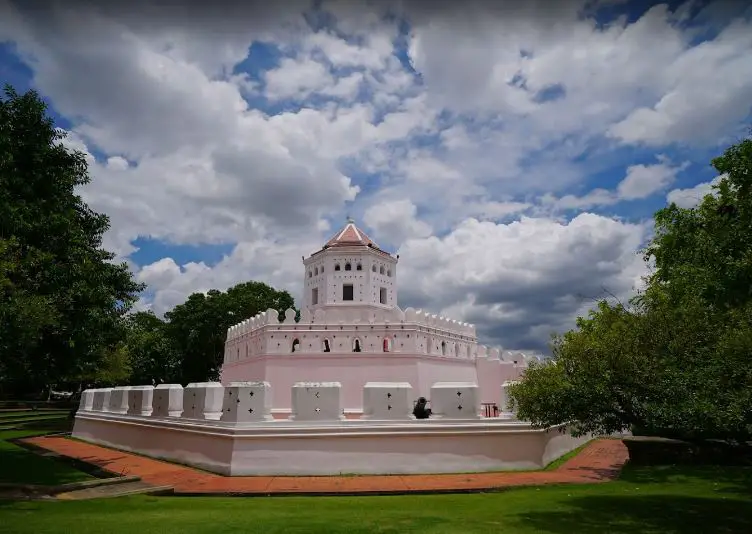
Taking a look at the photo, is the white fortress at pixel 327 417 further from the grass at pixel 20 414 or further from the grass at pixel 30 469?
the grass at pixel 20 414

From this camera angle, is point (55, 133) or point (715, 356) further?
point (55, 133)

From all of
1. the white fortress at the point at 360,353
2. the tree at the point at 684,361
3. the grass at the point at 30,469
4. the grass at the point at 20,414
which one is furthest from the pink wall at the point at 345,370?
the grass at the point at 20,414

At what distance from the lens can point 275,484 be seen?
1055cm

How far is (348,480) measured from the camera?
36.1 feet

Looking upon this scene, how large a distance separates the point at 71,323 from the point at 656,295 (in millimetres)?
15901

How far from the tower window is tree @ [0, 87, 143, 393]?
66.1ft

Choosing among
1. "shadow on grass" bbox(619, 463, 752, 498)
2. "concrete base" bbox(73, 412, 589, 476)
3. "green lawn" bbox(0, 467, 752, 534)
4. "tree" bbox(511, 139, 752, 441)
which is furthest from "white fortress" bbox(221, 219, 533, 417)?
"tree" bbox(511, 139, 752, 441)

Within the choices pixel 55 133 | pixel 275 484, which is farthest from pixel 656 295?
pixel 55 133

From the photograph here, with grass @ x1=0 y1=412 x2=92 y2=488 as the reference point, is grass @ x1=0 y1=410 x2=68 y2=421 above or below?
above

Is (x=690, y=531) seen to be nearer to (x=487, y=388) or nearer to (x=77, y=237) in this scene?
(x=77, y=237)

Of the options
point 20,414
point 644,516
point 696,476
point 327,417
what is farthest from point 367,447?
point 20,414

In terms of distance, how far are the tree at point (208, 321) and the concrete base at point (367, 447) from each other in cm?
3226

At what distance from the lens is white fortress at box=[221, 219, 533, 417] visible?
82.0 ft

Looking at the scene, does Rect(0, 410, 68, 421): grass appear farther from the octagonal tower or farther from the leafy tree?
the octagonal tower
